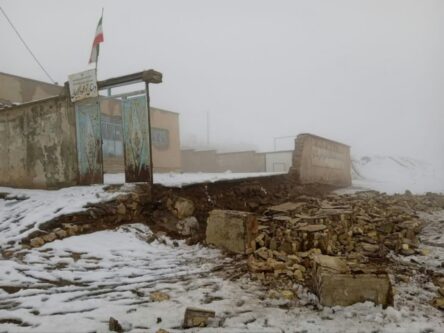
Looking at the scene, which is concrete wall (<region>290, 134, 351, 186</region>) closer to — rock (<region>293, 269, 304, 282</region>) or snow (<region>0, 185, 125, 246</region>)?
snow (<region>0, 185, 125, 246</region>)

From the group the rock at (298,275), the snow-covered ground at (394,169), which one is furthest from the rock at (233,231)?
the snow-covered ground at (394,169)

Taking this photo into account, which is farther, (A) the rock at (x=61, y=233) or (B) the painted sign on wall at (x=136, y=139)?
(B) the painted sign on wall at (x=136, y=139)

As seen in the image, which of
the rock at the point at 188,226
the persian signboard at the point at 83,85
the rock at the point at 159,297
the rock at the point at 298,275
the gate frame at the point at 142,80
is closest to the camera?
the rock at the point at 159,297

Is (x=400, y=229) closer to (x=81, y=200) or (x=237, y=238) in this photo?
(x=237, y=238)

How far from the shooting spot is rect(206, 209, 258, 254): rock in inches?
202

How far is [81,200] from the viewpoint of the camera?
6.54 m

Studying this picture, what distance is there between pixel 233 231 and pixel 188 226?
4.80 ft

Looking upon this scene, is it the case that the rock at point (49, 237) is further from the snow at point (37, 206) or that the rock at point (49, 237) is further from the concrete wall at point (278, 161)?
the concrete wall at point (278, 161)

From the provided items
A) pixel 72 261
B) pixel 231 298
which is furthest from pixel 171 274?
pixel 72 261

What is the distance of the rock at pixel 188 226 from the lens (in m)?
6.35

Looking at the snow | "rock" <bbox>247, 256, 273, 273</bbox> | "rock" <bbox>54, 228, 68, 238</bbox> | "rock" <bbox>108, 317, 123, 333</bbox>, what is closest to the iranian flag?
the snow

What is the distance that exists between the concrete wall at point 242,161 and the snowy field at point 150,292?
20.5m

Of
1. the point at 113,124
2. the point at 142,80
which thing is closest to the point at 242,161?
the point at 113,124

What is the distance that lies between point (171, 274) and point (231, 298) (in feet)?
3.65
